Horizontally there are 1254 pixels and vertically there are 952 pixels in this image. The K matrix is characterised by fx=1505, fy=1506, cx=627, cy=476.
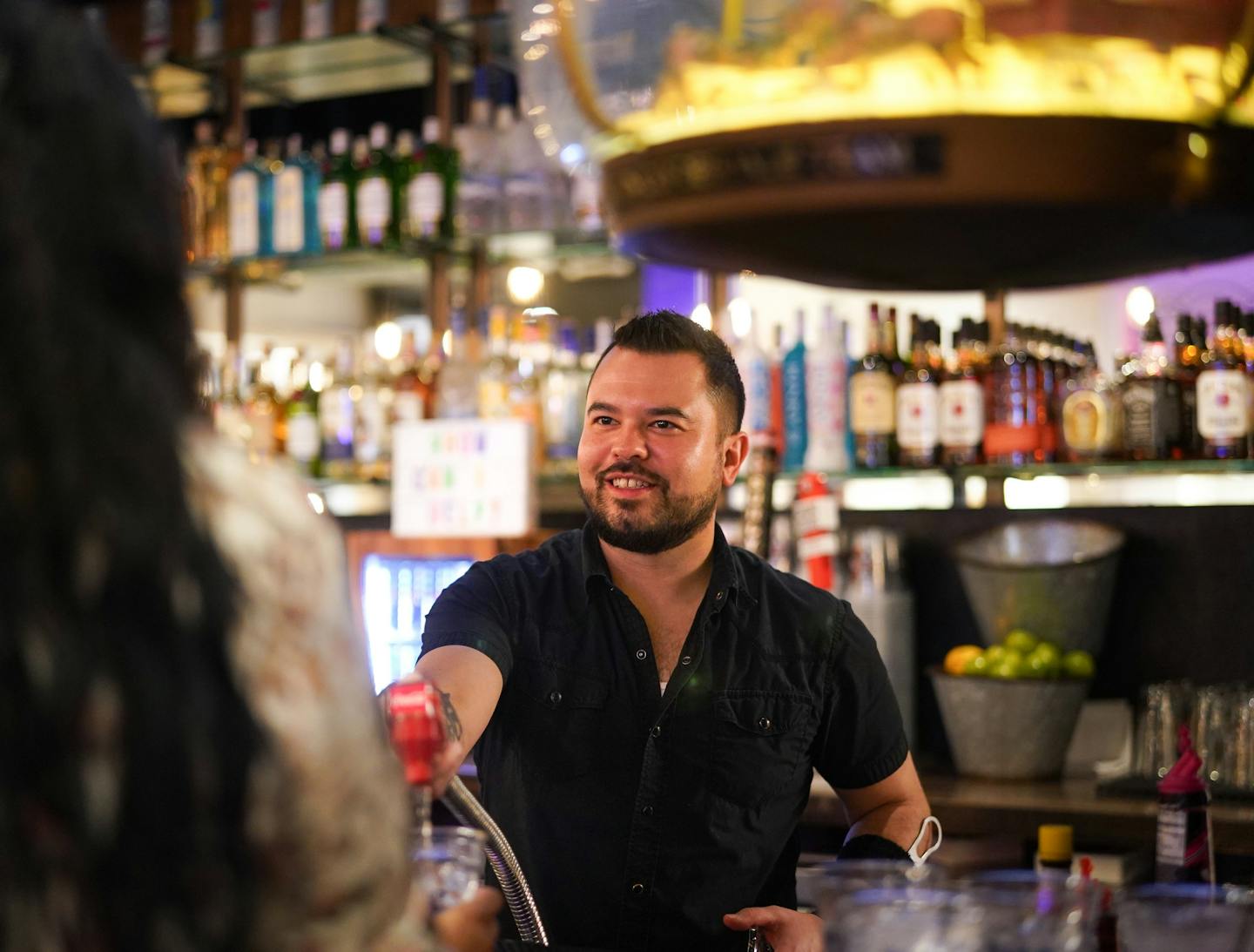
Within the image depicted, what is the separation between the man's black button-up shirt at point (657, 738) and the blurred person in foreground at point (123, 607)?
128cm

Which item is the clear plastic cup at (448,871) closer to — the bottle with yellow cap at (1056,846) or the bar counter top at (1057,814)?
the bottle with yellow cap at (1056,846)

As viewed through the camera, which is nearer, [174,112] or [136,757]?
[136,757]

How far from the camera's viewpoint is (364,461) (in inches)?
158

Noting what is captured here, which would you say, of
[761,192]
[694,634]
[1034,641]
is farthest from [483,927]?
[1034,641]

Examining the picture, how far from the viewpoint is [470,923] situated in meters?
1.02

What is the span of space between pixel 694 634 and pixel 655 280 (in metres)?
2.61

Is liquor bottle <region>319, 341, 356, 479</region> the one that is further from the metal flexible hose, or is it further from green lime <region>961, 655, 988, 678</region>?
the metal flexible hose

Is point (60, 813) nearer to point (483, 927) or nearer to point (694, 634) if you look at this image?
point (483, 927)

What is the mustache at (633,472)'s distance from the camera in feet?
6.84

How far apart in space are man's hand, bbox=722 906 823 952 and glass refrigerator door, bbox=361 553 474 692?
7.60 ft

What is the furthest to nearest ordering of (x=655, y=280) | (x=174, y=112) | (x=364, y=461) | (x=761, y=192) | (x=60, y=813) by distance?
(x=174, y=112) → (x=655, y=280) → (x=364, y=461) → (x=761, y=192) → (x=60, y=813)

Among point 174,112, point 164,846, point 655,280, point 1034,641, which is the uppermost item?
point 174,112

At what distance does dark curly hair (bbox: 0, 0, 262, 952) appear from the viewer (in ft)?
1.98

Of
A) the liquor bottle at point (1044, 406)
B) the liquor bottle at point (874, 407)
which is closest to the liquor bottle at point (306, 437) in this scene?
the liquor bottle at point (874, 407)
